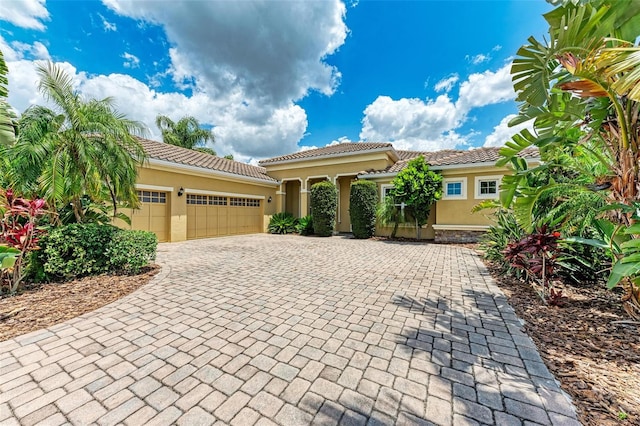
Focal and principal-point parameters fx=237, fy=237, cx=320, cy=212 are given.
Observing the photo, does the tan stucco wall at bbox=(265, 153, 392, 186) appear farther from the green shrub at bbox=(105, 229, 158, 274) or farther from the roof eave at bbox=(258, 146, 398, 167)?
the green shrub at bbox=(105, 229, 158, 274)

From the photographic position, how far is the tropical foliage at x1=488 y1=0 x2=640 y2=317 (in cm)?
262

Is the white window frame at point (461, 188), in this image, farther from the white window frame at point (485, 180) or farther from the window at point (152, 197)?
the window at point (152, 197)

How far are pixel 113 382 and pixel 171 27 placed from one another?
35.6ft

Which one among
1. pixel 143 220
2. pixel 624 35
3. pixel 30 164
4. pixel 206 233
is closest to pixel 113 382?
pixel 30 164

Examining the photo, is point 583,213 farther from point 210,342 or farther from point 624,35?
point 210,342

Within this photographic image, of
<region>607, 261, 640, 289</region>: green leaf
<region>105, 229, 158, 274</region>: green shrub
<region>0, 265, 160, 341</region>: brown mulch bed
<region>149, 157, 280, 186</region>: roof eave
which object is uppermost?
<region>149, 157, 280, 186</region>: roof eave

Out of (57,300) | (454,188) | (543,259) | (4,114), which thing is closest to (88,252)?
(57,300)

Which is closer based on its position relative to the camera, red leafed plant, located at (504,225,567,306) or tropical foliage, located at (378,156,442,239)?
red leafed plant, located at (504,225,567,306)

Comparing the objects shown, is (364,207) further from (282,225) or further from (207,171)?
(207,171)

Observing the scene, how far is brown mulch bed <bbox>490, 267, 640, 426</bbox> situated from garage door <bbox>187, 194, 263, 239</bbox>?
13.6 metres

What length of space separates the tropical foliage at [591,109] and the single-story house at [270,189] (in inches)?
306

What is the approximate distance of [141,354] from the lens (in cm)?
271

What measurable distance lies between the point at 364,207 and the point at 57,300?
40.1 feet

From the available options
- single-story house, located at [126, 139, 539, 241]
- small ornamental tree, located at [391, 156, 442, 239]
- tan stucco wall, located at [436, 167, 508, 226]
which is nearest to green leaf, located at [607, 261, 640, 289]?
small ornamental tree, located at [391, 156, 442, 239]
